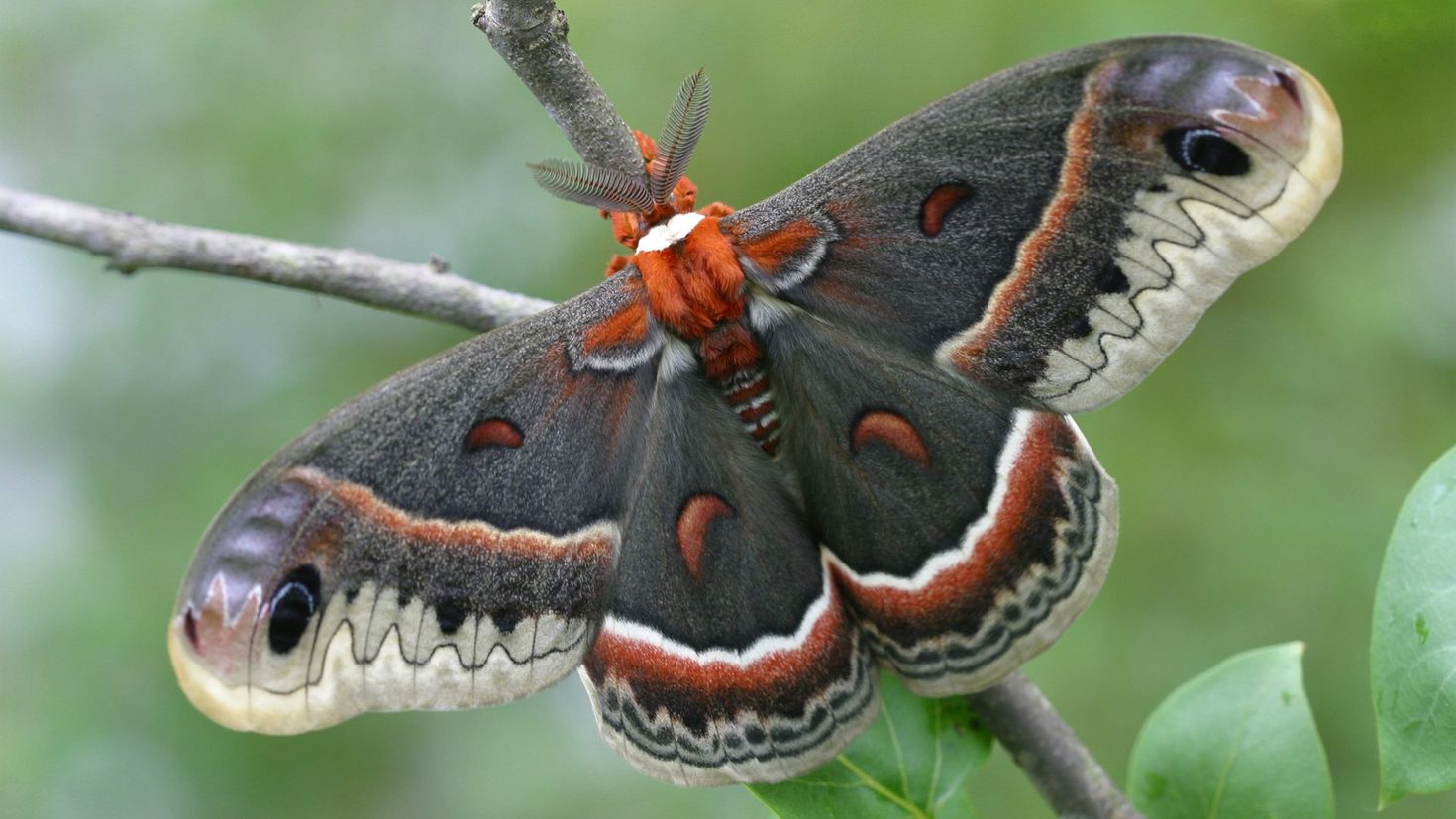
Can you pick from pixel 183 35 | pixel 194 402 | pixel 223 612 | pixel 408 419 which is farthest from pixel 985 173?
pixel 183 35

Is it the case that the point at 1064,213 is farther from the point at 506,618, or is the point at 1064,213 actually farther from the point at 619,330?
the point at 506,618

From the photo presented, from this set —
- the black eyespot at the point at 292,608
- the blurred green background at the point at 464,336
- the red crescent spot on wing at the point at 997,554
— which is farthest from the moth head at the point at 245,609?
the blurred green background at the point at 464,336

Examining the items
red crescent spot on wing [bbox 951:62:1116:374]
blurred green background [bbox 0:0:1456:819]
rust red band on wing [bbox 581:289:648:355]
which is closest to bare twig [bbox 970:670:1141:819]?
red crescent spot on wing [bbox 951:62:1116:374]

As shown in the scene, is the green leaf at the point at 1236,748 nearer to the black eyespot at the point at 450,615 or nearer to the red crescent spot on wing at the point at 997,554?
the red crescent spot on wing at the point at 997,554

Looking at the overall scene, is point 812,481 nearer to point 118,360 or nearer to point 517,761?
point 517,761

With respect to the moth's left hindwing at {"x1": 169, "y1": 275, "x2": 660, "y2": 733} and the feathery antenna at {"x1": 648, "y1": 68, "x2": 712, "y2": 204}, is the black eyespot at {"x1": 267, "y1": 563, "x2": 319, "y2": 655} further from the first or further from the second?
the feathery antenna at {"x1": 648, "y1": 68, "x2": 712, "y2": 204}
